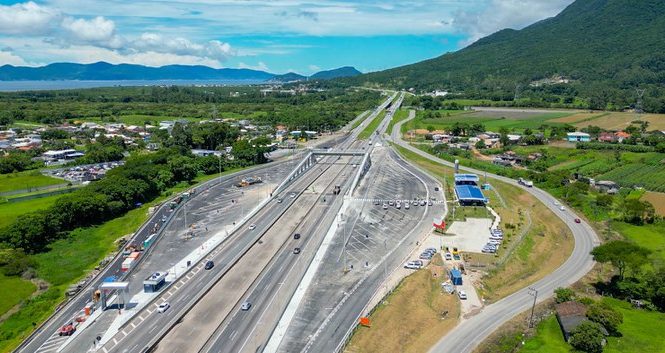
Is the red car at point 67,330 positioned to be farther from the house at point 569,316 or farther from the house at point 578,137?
the house at point 578,137

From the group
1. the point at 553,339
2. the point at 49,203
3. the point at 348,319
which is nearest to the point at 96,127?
the point at 49,203

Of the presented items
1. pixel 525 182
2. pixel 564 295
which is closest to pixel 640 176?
pixel 525 182

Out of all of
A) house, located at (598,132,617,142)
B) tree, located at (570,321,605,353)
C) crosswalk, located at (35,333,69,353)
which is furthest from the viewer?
house, located at (598,132,617,142)

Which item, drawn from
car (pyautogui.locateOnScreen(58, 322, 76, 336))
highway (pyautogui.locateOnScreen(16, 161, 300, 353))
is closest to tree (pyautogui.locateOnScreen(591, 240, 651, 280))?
highway (pyautogui.locateOnScreen(16, 161, 300, 353))

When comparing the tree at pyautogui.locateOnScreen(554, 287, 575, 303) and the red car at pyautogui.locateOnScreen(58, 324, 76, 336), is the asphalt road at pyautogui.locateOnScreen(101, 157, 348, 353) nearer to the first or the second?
the red car at pyautogui.locateOnScreen(58, 324, 76, 336)

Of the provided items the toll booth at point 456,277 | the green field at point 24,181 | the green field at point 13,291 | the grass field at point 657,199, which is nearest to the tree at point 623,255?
the toll booth at point 456,277

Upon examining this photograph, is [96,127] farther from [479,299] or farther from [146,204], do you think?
[479,299]
